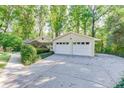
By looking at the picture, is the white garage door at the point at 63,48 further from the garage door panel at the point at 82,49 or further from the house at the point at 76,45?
the garage door panel at the point at 82,49

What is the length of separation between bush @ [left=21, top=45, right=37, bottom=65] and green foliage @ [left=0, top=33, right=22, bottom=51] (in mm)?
450

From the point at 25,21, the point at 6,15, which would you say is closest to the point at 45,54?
the point at 25,21

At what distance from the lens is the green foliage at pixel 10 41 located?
10536 millimetres

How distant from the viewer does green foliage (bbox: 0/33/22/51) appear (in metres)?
10.5

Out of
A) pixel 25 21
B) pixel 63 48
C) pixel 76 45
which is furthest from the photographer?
pixel 63 48

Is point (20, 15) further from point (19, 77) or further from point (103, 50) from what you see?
point (103, 50)

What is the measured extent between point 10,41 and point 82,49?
18.0ft

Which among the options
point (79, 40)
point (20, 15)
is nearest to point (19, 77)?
point (20, 15)

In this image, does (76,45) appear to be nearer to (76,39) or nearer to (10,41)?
(76,39)

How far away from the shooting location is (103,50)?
1468 cm


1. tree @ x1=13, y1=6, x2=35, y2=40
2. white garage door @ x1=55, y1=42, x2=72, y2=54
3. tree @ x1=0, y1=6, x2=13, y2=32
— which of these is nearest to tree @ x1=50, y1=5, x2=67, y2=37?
tree @ x1=13, y1=6, x2=35, y2=40

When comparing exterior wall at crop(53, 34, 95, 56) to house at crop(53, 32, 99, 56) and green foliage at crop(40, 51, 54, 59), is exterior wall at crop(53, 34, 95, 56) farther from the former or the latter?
green foliage at crop(40, 51, 54, 59)

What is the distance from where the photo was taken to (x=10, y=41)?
1072 cm
